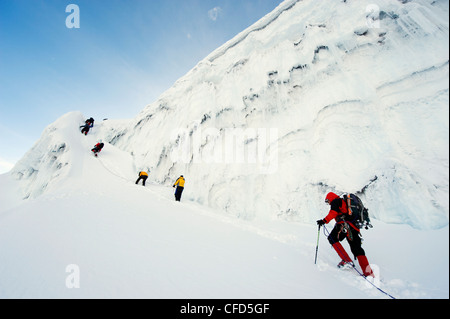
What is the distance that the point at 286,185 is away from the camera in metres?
7.15

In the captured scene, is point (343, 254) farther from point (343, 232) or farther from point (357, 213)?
point (357, 213)

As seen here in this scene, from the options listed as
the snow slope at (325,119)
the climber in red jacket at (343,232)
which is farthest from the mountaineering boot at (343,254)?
the snow slope at (325,119)

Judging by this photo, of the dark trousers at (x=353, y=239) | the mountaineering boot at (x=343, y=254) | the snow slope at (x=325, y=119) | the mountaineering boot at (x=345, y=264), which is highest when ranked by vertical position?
the snow slope at (x=325, y=119)

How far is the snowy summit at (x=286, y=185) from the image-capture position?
2908mm

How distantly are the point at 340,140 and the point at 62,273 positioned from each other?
729 centimetres

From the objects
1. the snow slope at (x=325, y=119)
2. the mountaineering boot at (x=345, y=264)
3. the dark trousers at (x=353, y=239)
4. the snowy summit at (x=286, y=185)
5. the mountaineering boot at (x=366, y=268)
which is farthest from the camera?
the snow slope at (x=325, y=119)

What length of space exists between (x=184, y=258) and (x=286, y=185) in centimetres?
487

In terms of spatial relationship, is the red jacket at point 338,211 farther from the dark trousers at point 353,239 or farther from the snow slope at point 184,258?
the snow slope at point 184,258

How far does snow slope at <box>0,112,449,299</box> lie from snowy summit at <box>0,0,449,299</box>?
28mm

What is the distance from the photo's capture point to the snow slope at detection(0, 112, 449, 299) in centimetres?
254

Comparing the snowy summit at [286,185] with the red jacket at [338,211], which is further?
the red jacket at [338,211]

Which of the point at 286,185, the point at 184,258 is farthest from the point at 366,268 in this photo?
the point at 286,185

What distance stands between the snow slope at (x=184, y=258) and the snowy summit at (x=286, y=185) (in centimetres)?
3

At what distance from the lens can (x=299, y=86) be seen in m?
8.41
